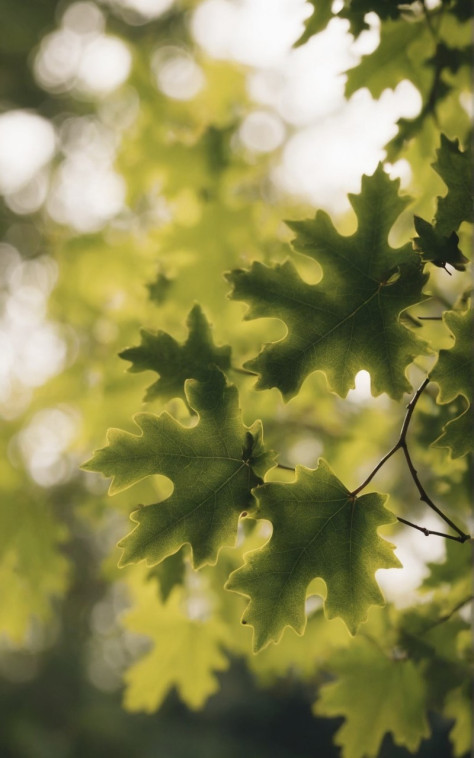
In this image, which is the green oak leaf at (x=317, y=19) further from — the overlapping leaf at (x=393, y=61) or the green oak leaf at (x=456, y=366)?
the green oak leaf at (x=456, y=366)

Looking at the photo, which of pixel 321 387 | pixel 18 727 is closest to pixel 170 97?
pixel 321 387

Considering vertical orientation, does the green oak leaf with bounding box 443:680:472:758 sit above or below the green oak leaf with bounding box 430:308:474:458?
below

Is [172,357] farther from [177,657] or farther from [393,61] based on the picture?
[177,657]

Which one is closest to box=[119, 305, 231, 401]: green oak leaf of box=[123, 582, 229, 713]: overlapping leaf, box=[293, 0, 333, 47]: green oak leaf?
box=[293, 0, 333, 47]: green oak leaf

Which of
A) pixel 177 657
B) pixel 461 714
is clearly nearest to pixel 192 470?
pixel 461 714

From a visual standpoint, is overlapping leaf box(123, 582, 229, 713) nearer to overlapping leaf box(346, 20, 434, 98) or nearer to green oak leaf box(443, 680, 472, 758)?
green oak leaf box(443, 680, 472, 758)

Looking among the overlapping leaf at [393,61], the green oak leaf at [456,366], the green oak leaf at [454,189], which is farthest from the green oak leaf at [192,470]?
the overlapping leaf at [393,61]

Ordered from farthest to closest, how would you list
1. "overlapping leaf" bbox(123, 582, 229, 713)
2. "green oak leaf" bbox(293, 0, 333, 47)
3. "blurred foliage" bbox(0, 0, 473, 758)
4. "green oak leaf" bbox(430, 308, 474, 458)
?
"overlapping leaf" bbox(123, 582, 229, 713) < "blurred foliage" bbox(0, 0, 473, 758) < "green oak leaf" bbox(293, 0, 333, 47) < "green oak leaf" bbox(430, 308, 474, 458)
